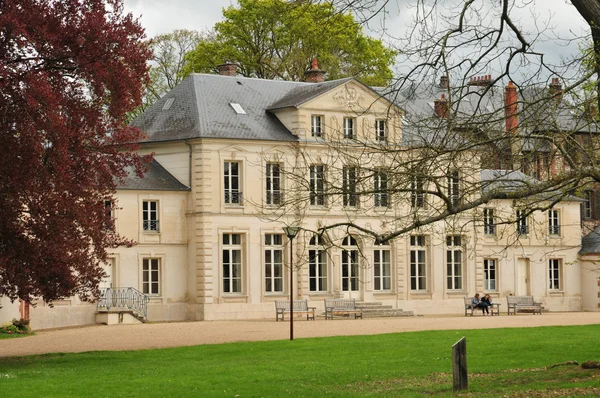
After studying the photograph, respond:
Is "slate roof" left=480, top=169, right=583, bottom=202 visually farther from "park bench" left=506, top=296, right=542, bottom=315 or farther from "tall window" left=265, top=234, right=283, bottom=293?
"park bench" left=506, top=296, right=542, bottom=315

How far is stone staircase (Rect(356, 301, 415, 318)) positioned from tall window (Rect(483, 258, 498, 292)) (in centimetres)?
512

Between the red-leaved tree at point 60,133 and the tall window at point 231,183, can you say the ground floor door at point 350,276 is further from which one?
the red-leaved tree at point 60,133

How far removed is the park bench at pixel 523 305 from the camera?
45294 millimetres

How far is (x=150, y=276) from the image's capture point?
4078 cm

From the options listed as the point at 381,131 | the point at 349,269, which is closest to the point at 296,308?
the point at 349,269

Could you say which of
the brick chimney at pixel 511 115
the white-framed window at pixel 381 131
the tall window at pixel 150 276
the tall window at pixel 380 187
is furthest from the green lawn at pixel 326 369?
the tall window at pixel 150 276

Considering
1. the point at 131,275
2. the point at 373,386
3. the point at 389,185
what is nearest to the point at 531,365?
the point at 373,386

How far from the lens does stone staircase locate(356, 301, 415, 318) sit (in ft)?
141

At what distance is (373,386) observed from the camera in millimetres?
17750

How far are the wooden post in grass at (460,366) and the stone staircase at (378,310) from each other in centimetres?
2608

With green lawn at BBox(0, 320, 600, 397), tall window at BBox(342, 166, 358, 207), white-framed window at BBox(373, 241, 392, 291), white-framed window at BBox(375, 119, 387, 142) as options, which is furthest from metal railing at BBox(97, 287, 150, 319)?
tall window at BBox(342, 166, 358, 207)

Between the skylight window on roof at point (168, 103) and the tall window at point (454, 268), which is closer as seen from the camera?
the skylight window on roof at point (168, 103)

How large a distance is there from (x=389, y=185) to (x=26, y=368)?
935 cm

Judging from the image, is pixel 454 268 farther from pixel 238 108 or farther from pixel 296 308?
pixel 238 108
